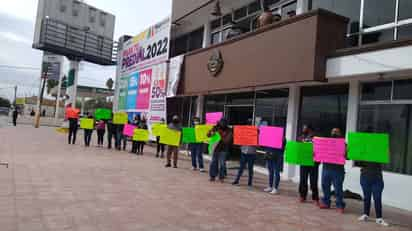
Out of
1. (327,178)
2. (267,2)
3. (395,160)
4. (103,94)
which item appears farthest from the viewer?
(103,94)

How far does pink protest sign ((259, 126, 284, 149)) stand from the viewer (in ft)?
28.0

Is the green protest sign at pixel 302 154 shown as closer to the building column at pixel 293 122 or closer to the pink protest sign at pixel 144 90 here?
the building column at pixel 293 122

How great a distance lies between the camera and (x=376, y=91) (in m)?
8.78

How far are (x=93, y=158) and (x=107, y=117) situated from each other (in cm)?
427

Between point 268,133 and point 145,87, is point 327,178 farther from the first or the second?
point 145,87

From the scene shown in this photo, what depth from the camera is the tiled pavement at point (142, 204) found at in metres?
5.41

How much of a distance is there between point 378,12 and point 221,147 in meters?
5.16

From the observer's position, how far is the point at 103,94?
7625 cm

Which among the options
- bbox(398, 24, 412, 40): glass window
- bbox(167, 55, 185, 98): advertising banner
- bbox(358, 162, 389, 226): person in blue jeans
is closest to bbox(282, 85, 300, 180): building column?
bbox(398, 24, 412, 40): glass window

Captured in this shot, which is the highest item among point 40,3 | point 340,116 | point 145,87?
point 40,3

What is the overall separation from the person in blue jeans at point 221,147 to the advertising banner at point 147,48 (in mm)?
9284

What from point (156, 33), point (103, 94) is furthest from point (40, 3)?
point (103, 94)

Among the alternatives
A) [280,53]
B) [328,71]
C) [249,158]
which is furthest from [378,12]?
[249,158]

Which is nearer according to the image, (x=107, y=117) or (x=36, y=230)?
(x=36, y=230)
